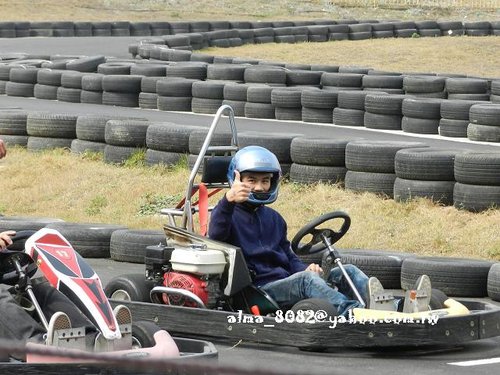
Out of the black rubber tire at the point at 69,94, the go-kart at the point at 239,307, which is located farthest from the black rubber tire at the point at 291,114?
the go-kart at the point at 239,307

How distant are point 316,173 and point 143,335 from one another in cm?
550

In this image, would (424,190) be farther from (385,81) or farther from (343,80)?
(343,80)

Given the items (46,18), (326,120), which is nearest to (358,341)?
(326,120)

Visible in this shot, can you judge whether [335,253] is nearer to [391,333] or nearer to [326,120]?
[391,333]

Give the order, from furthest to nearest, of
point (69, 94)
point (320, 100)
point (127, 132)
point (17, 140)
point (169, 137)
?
point (69, 94) → point (320, 100) → point (17, 140) → point (127, 132) → point (169, 137)

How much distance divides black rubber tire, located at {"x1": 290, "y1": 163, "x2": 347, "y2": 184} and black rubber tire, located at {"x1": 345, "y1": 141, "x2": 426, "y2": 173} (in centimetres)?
16

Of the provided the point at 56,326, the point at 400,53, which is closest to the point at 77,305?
the point at 56,326

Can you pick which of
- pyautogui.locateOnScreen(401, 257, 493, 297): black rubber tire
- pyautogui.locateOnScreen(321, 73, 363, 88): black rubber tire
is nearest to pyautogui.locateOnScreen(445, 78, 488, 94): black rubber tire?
pyautogui.locateOnScreen(321, 73, 363, 88): black rubber tire

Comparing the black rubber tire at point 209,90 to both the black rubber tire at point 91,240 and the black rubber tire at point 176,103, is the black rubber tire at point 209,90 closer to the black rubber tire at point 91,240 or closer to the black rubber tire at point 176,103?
the black rubber tire at point 176,103

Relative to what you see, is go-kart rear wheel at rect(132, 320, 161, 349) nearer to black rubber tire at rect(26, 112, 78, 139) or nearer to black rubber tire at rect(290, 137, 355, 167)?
black rubber tire at rect(290, 137, 355, 167)

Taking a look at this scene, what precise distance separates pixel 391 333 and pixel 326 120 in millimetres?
9797

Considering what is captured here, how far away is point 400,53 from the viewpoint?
25.8 metres

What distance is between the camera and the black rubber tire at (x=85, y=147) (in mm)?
12656

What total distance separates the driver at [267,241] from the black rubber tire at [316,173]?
402 cm
